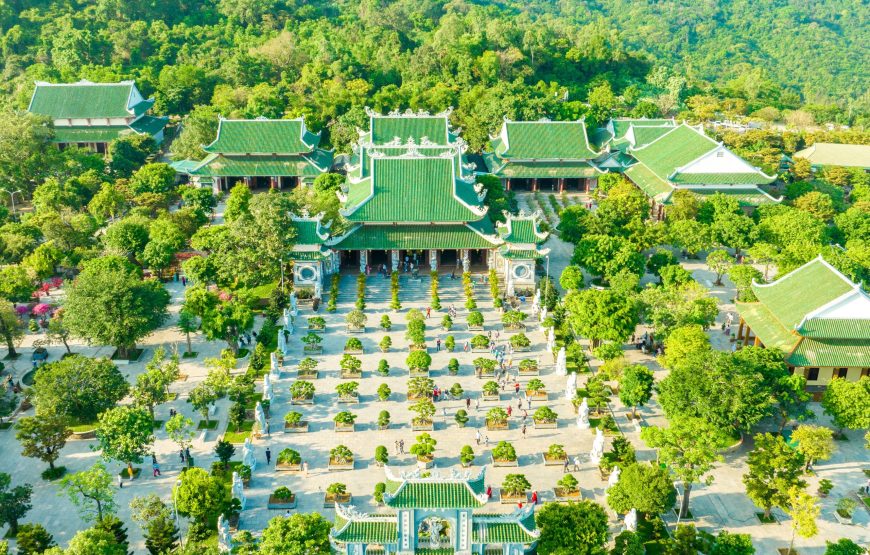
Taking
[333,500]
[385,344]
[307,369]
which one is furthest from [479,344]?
[333,500]

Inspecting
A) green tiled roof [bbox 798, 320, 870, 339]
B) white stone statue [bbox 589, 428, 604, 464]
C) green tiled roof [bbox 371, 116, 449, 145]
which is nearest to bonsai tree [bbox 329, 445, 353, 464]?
white stone statue [bbox 589, 428, 604, 464]

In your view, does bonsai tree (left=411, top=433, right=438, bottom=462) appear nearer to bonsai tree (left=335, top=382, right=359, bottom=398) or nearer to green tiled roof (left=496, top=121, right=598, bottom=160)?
bonsai tree (left=335, top=382, right=359, bottom=398)

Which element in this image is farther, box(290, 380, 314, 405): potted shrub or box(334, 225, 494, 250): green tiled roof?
box(334, 225, 494, 250): green tiled roof

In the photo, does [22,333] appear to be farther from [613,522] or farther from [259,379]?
[613,522]

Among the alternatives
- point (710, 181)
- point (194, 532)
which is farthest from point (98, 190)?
point (710, 181)

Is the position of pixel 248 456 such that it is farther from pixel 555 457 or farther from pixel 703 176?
pixel 703 176

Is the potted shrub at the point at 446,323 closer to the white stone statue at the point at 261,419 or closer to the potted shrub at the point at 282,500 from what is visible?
the white stone statue at the point at 261,419
